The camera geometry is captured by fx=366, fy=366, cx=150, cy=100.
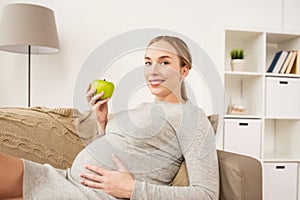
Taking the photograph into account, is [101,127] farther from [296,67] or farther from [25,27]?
[296,67]

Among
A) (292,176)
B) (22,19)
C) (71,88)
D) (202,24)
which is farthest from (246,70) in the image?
(22,19)

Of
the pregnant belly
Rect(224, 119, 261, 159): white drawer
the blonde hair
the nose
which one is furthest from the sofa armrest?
Rect(224, 119, 261, 159): white drawer

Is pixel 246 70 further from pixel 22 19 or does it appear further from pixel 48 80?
pixel 22 19

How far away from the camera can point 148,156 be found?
1.10 meters

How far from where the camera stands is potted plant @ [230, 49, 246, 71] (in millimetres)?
2492

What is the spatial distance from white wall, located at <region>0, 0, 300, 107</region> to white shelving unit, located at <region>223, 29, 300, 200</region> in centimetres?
16

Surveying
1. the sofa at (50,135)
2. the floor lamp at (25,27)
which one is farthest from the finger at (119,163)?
the floor lamp at (25,27)

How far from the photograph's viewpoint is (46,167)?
3.39ft

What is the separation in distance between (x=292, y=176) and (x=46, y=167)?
6.28 ft

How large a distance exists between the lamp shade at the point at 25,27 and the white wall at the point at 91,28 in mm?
388

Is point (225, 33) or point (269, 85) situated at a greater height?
point (225, 33)

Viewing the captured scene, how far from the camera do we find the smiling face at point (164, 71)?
114 centimetres

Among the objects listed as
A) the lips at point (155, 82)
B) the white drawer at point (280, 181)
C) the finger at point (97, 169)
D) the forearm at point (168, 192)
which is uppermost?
the lips at point (155, 82)

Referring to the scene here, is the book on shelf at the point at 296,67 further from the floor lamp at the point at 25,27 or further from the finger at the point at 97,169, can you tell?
the finger at the point at 97,169
